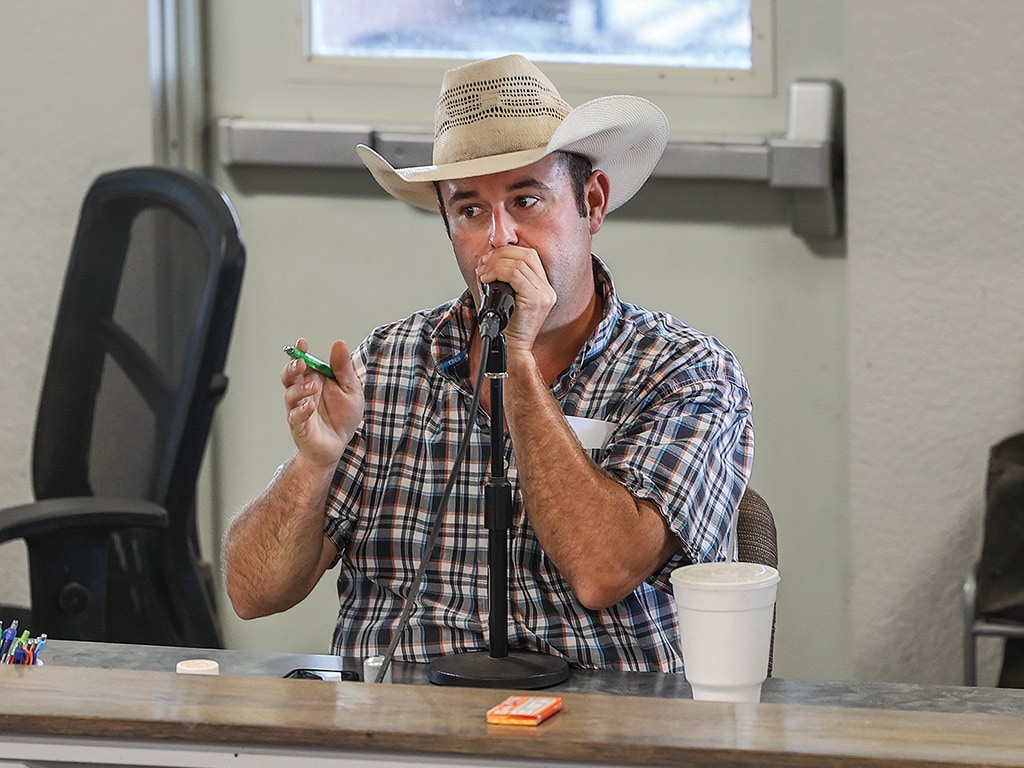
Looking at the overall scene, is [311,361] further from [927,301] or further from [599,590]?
[927,301]

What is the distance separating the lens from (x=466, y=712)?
3.00ft

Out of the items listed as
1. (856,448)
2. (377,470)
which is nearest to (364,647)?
(377,470)

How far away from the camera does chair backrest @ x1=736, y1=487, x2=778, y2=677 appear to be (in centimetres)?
164

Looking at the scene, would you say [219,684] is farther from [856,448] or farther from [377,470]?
[856,448]

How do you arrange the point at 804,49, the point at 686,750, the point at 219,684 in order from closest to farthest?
1. the point at 686,750
2. the point at 219,684
3. the point at 804,49

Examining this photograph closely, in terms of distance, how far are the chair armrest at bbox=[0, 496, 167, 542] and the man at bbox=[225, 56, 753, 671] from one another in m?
0.25

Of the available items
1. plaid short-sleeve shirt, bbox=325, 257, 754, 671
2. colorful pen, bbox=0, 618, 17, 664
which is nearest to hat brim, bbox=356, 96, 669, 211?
plaid short-sleeve shirt, bbox=325, 257, 754, 671

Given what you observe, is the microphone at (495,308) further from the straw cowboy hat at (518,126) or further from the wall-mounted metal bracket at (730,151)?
the wall-mounted metal bracket at (730,151)

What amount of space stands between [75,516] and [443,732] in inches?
44.3

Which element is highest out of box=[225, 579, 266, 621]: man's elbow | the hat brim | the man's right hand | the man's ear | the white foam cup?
the hat brim

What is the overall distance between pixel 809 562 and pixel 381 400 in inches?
50.1

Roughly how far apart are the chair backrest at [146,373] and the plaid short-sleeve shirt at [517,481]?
0.31m

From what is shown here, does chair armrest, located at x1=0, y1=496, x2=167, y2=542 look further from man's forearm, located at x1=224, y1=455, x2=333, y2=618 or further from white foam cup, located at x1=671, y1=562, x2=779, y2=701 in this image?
white foam cup, located at x1=671, y1=562, x2=779, y2=701

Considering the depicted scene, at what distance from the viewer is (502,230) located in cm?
165
